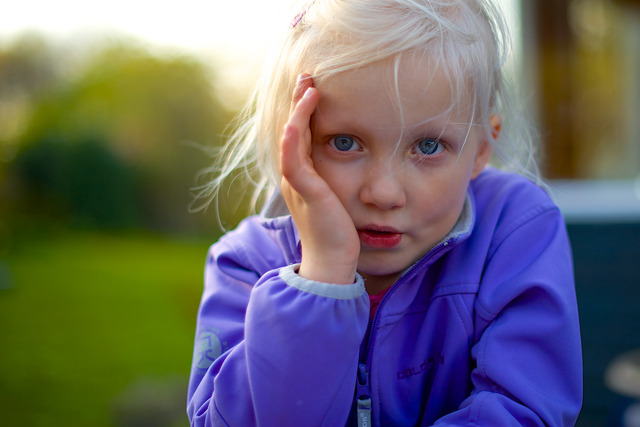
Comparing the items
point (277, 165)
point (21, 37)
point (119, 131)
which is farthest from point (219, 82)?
point (277, 165)

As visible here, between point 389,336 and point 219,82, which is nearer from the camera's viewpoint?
point 389,336

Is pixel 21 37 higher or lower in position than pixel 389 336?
higher

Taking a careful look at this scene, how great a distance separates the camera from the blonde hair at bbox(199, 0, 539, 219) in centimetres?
119

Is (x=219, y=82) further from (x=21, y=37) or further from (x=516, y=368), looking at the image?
(x=516, y=368)

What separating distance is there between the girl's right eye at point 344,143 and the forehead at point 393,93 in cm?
5

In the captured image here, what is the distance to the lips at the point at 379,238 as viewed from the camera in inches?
50.4

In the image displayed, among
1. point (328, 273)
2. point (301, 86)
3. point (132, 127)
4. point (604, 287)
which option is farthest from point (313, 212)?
point (132, 127)

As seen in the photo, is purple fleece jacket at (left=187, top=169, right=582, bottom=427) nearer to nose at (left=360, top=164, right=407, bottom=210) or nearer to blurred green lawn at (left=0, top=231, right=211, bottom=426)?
nose at (left=360, top=164, right=407, bottom=210)

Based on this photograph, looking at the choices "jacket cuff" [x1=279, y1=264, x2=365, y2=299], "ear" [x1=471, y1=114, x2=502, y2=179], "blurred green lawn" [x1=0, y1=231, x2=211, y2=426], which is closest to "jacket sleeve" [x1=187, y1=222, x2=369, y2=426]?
"jacket cuff" [x1=279, y1=264, x2=365, y2=299]

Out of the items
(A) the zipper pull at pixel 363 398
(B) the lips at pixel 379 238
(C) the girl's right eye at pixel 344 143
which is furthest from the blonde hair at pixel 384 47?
(A) the zipper pull at pixel 363 398

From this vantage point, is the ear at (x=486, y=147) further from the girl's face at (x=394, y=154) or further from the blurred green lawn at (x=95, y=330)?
the blurred green lawn at (x=95, y=330)

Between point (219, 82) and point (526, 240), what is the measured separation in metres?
9.82

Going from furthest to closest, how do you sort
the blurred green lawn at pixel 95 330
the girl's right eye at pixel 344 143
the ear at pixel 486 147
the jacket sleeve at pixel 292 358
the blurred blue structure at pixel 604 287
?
the blurred green lawn at pixel 95 330 → the blurred blue structure at pixel 604 287 → the ear at pixel 486 147 → the girl's right eye at pixel 344 143 → the jacket sleeve at pixel 292 358

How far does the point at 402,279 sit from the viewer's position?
4.32ft
